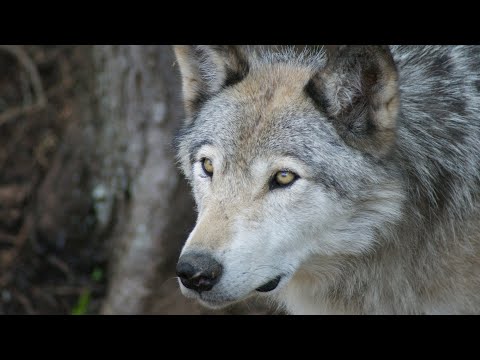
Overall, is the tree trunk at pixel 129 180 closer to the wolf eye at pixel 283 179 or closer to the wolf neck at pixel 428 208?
the wolf neck at pixel 428 208

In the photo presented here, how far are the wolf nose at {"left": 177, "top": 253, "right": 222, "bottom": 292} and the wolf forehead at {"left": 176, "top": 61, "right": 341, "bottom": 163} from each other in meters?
0.70

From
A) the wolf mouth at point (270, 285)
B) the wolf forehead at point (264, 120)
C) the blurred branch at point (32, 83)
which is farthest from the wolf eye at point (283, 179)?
the blurred branch at point (32, 83)

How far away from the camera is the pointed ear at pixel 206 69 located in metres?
4.45

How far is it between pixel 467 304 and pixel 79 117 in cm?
479

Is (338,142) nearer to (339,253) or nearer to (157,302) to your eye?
(339,253)

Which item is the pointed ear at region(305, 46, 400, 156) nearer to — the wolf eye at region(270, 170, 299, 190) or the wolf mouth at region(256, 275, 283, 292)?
the wolf eye at region(270, 170, 299, 190)

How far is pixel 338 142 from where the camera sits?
3998mm

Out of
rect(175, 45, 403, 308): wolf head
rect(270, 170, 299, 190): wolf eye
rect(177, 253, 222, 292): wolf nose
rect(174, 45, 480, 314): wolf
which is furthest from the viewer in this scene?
rect(270, 170, 299, 190): wolf eye

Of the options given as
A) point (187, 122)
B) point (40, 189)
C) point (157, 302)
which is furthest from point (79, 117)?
point (187, 122)

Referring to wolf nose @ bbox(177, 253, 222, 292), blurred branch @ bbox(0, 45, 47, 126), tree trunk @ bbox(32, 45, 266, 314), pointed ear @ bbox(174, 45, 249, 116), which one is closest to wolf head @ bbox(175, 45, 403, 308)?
wolf nose @ bbox(177, 253, 222, 292)

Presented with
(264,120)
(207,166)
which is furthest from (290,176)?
(207,166)

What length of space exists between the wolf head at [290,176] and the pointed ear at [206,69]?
162mm

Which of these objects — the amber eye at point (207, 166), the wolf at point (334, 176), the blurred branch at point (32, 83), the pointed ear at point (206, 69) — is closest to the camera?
the wolf at point (334, 176)

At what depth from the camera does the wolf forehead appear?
3.96 meters
